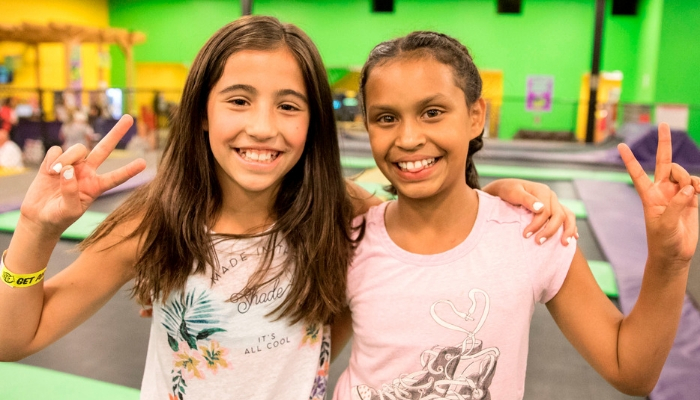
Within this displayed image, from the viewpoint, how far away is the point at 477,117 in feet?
3.61

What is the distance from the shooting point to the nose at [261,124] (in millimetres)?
1009

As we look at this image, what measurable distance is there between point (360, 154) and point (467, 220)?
18.5ft

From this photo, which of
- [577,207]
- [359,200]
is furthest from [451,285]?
[577,207]

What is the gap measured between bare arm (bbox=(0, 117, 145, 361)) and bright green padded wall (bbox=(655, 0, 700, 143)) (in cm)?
819

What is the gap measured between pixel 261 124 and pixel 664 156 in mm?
675

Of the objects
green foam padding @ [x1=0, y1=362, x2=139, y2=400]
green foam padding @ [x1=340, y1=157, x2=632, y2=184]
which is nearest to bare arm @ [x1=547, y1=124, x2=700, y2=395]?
green foam padding @ [x1=0, y1=362, x2=139, y2=400]

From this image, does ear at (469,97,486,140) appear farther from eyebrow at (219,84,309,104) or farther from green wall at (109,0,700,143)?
green wall at (109,0,700,143)

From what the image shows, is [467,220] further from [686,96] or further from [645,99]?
[645,99]

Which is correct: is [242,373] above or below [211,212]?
below

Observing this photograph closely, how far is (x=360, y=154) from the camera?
6.68 metres

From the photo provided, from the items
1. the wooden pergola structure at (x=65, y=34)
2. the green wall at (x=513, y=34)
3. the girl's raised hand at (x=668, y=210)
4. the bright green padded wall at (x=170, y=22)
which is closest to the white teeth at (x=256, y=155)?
the girl's raised hand at (x=668, y=210)

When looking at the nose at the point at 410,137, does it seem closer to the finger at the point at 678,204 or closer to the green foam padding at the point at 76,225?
the finger at the point at 678,204

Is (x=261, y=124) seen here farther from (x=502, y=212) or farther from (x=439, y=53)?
(x=502, y=212)

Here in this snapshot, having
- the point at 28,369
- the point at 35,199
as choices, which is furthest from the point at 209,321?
the point at 28,369
